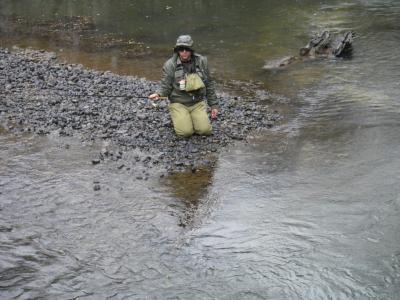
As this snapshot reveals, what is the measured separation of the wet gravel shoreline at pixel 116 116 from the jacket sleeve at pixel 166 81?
98 centimetres

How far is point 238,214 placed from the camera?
26.7 feet

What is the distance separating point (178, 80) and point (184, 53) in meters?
0.68

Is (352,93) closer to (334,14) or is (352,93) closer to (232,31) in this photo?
(232,31)

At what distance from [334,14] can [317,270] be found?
20292 millimetres

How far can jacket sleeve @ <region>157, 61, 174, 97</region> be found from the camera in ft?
33.8

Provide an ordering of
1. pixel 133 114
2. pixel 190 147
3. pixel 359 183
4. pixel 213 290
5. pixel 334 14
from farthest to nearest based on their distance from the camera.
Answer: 1. pixel 334 14
2. pixel 133 114
3. pixel 190 147
4. pixel 359 183
5. pixel 213 290

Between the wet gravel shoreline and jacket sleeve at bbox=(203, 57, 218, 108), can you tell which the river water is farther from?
jacket sleeve at bbox=(203, 57, 218, 108)

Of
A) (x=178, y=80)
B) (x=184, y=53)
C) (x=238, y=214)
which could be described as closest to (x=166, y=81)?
(x=178, y=80)

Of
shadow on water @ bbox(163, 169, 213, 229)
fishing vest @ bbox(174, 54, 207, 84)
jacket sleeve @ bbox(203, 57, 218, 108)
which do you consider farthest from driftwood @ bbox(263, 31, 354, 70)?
shadow on water @ bbox(163, 169, 213, 229)

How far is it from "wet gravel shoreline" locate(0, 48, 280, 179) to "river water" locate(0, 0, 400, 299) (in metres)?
0.49

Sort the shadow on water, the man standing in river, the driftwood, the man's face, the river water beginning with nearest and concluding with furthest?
the river water, the shadow on water, the man's face, the man standing in river, the driftwood

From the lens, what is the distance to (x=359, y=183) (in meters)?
8.94

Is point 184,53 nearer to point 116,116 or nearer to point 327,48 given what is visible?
point 116,116

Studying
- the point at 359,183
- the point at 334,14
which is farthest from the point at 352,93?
the point at 334,14
